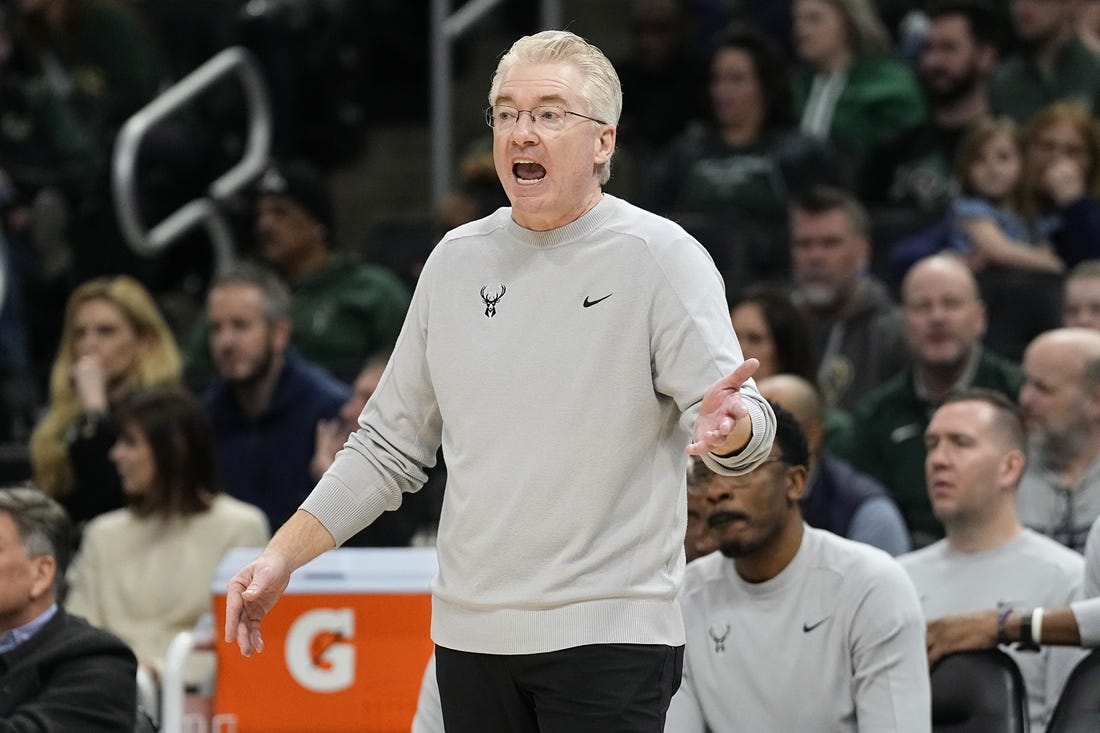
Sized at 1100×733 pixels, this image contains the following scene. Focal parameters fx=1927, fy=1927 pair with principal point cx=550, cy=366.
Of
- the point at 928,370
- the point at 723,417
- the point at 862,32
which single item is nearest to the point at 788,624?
the point at 723,417

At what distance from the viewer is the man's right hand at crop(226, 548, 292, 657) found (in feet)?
8.95

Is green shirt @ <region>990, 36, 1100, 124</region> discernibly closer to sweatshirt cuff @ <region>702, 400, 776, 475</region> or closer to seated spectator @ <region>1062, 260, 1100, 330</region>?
seated spectator @ <region>1062, 260, 1100, 330</region>

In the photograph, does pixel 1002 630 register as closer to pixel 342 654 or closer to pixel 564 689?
pixel 342 654

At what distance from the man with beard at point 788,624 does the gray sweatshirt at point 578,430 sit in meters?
1.09

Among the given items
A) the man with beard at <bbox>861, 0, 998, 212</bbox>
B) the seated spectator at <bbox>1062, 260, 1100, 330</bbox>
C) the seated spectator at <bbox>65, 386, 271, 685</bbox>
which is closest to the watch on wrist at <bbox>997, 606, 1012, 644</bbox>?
the seated spectator at <bbox>1062, 260, 1100, 330</bbox>

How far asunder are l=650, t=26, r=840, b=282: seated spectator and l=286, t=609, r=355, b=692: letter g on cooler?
3419 mm

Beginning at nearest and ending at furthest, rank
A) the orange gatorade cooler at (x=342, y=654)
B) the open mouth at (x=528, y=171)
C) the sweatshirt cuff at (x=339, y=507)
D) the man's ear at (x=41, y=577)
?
the open mouth at (x=528, y=171) < the sweatshirt cuff at (x=339, y=507) < the man's ear at (x=41, y=577) < the orange gatorade cooler at (x=342, y=654)

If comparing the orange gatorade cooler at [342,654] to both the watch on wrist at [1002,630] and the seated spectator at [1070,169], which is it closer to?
the watch on wrist at [1002,630]

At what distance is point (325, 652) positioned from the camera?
421cm

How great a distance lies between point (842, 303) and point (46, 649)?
11.6 ft

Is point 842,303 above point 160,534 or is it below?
above

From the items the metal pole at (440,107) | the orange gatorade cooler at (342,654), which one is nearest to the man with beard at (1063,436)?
the orange gatorade cooler at (342,654)

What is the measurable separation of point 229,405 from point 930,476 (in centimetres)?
278

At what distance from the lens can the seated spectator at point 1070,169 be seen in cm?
684
